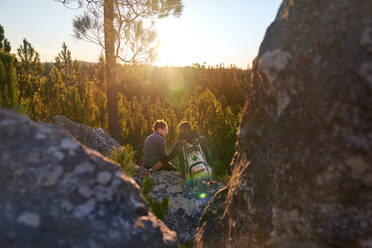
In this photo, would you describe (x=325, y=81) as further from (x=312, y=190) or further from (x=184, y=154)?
(x=184, y=154)

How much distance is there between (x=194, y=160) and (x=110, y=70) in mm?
3789

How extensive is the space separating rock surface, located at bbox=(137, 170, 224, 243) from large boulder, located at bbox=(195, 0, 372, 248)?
1745 millimetres

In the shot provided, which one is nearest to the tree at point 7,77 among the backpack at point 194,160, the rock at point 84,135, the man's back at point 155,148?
the rock at point 84,135

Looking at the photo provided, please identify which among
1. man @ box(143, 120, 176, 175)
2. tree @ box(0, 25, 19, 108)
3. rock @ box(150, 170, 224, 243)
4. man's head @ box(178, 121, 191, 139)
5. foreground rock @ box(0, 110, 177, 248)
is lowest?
rock @ box(150, 170, 224, 243)

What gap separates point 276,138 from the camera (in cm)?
153

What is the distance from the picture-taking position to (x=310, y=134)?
135cm

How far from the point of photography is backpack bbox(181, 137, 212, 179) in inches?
177

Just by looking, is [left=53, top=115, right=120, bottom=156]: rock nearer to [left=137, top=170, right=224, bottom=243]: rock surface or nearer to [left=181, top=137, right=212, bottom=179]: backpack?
[left=137, top=170, right=224, bottom=243]: rock surface

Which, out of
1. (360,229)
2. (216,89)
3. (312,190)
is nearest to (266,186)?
(312,190)

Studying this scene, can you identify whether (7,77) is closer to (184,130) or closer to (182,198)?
(184,130)

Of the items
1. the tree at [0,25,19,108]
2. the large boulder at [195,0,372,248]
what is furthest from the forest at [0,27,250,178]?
the large boulder at [195,0,372,248]

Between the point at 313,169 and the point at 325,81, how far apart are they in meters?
0.43

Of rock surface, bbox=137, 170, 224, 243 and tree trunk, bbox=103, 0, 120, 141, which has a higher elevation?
tree trunk, bbox=103, 0, 120, 141

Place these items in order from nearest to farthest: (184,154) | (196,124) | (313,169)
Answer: (313,169), (184,154), (196,124)
